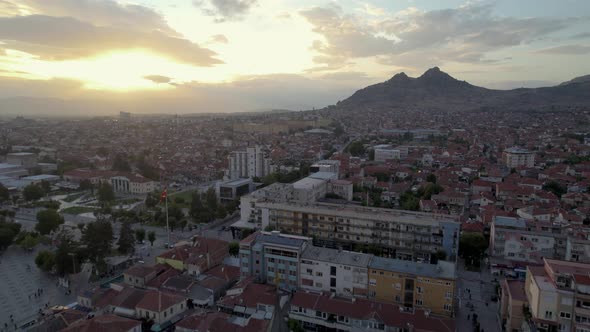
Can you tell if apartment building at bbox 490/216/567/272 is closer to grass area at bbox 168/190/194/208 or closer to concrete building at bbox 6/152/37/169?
grass area at bbox 168/190/194/208

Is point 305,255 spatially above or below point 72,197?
above

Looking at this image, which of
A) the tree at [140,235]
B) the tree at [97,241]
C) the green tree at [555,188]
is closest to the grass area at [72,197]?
the tree at [140,235]

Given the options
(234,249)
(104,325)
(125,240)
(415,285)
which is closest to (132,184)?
(125,240)

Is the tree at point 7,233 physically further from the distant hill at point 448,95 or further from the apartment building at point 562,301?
the distant hill at point 448,95

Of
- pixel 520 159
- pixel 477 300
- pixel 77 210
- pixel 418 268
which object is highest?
pixel 520 159

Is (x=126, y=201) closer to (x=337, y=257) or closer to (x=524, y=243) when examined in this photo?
(x=337, y=257)

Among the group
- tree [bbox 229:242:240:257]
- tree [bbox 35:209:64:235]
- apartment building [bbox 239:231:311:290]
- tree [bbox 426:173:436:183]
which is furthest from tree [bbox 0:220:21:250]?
tree [bbox 426:173:436:183]

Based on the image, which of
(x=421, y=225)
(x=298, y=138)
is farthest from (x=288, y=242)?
(x=298, y=138)
